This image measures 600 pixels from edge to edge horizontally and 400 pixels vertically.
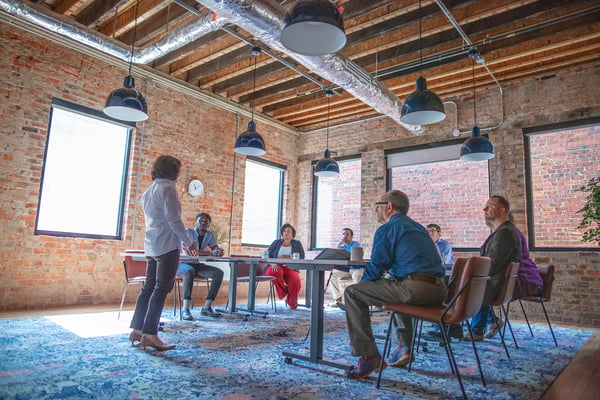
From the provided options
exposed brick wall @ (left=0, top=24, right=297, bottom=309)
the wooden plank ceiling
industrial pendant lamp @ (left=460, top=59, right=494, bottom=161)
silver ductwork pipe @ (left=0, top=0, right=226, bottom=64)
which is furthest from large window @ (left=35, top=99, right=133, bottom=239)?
industrial pendant lamp @ (left=460, top=59, right=494, bottom=161)

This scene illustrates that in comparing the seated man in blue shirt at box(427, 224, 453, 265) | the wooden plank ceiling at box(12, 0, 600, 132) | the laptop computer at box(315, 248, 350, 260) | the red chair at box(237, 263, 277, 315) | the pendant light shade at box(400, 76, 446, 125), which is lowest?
the red chair at box(237, 263, 277, 315)

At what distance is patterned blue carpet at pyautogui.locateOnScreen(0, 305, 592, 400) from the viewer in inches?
92.4

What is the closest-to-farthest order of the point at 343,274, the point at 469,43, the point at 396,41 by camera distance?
the point at 469,43 → the point at 396,41 → the point at 343,274

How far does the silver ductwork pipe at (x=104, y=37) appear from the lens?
503 centimetres

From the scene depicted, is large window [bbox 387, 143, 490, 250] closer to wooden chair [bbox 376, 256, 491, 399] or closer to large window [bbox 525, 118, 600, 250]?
large window [bbox 525, 118, 600, 250]

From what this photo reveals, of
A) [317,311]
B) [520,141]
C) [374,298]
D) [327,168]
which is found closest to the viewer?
[374,298]

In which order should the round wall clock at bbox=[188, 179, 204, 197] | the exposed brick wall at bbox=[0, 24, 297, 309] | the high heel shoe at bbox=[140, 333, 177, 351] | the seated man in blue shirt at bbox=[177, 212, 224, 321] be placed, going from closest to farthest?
the high heel shoe at bbox=[140, 333, 177, 351], the seated man in blue shirt at bbox=[177, 212, 224, 321], the exposed brick wall at bbox=[0, 24, 297, 309], the round wall clock at bbox=[188, 179, 204, 197]

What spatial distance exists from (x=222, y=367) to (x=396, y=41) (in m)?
5.03

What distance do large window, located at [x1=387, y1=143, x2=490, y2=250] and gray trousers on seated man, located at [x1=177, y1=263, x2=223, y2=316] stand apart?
428 cm

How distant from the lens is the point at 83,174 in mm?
6273

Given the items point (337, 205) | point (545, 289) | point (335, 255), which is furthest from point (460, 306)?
point (337, 205)

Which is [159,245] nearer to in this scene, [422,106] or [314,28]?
[314,28]

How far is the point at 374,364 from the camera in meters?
2.73

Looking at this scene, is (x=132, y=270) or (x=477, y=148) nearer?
(x=132, y=270)
